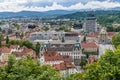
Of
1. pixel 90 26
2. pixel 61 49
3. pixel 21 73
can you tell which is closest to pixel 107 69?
pixel 21 73

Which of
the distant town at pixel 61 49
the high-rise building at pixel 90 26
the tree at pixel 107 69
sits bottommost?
the high-rise building at pixel 90 26

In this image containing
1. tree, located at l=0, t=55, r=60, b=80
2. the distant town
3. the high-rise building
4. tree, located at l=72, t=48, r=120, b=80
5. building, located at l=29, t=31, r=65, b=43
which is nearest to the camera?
tree, located at l=0, t=55, r=60, b=80

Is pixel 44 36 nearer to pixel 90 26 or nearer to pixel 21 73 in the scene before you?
pixel 90 26

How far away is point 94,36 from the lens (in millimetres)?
97562

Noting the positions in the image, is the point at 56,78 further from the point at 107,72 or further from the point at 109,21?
the point at 109,21

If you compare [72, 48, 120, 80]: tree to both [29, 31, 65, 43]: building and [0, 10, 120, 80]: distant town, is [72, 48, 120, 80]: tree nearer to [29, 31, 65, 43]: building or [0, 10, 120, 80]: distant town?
[0, 10, 120, 80]: distant town


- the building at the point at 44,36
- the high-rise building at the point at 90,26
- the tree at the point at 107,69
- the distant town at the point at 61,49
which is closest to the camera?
the tree at the point at 107,69

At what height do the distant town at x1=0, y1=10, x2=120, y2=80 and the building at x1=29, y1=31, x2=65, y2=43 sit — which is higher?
the distant town at x1=0, y1=10, x2=120, y2=80

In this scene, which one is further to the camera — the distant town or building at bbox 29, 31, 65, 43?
building at bbox 29, 31, 65, 43

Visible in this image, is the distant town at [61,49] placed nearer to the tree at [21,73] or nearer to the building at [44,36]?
the building at [44,36]

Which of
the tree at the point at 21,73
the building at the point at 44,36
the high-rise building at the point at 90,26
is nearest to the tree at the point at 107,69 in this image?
the tree at the point at 21,73

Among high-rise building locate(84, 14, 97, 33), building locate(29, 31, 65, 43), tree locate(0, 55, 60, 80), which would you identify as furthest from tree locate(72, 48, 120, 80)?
high-rise building locate(84, 14, 97, 33)

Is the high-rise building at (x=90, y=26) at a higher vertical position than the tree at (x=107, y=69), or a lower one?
lower

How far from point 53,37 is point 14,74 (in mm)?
78174
